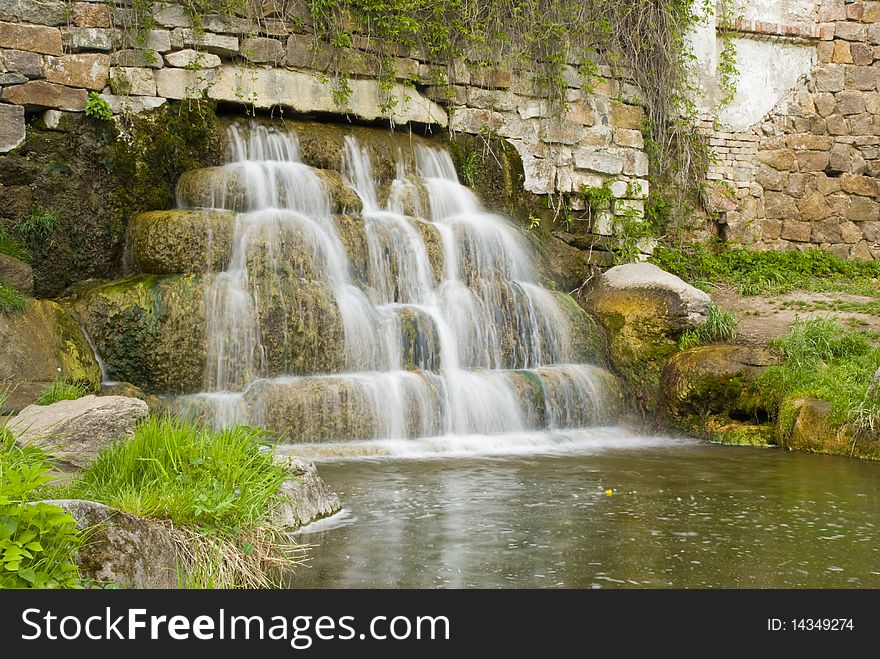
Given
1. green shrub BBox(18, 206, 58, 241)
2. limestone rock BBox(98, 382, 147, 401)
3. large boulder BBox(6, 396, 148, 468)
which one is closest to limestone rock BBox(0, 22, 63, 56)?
green shrub BBox(18, 206, 58, 241)

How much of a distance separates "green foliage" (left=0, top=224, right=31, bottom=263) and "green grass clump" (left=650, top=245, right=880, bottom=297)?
707cm

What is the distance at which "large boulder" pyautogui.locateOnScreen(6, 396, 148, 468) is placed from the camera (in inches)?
202

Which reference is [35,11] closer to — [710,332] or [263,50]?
[263,50]

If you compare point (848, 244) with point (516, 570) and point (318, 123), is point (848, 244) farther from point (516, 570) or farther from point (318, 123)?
point (516, 570)

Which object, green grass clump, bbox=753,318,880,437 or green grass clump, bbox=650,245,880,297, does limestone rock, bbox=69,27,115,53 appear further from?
green grass clump, bbox=753,318,880,437

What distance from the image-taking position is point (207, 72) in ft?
31.3

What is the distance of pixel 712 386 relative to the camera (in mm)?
9086

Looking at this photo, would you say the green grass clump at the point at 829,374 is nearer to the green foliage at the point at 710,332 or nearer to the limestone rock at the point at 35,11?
the green foliage at the point at 710,332

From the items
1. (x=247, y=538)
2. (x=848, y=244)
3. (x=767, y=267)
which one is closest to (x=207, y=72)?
(x=247, y=538)

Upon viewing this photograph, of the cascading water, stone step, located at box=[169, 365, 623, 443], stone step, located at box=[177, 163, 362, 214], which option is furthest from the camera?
stone step, located at box=[177, 163, 362, 214]

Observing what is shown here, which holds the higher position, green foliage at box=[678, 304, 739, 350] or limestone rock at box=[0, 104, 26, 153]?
limestone rock at box=[0, 104, 26, 153]

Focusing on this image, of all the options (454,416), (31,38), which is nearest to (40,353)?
(31,38)

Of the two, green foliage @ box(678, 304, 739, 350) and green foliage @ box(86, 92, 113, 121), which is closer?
green foliage @ box(86, 92, 113, 121)

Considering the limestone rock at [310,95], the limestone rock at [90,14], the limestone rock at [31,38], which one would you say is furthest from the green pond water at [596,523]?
the limestone rock at [90,14]
